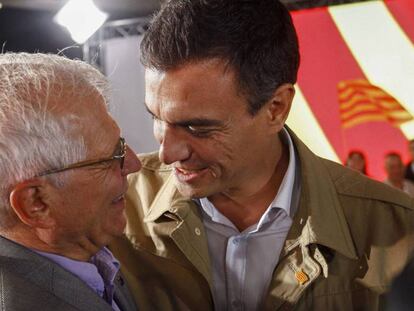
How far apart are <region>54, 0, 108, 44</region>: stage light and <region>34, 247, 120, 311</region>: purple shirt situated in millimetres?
6207

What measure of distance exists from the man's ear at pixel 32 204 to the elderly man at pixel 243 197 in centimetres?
41

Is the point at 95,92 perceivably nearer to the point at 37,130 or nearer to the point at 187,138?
the point at 37,130

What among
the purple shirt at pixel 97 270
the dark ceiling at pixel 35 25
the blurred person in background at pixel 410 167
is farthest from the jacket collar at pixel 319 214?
the dark ceiling at pixel 35 25

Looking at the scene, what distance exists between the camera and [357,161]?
6250mm

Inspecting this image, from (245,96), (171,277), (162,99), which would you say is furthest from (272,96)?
(171,277)

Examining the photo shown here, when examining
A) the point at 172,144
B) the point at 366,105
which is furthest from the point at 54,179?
the point at 366,105

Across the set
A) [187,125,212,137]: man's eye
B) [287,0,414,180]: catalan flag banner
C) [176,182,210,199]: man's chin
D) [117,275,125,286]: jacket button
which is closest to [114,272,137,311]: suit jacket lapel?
[117,275,125,286]: jacket button

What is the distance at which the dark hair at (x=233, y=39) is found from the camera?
1602mm

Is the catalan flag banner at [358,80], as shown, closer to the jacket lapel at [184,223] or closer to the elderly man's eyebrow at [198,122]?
the jacket lapel at [184,223]

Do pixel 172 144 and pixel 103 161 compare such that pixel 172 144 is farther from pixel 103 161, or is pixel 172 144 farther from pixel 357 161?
pixel 357 161

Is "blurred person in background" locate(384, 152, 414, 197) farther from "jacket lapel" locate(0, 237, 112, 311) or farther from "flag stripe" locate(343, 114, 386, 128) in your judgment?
"jacket lapel" locate(0, 237, 112, 311)

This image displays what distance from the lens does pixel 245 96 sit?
5.46ft

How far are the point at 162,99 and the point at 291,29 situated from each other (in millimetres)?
422

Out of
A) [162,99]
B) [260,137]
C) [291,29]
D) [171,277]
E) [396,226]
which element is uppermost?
[291,29]
